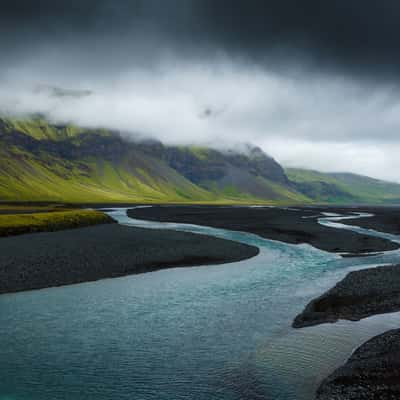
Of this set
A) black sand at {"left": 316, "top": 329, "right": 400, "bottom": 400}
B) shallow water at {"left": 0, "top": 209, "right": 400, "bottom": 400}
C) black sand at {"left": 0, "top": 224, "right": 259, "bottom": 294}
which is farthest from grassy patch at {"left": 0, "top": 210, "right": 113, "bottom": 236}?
black sand at {"left": 316, "top": 329, "right": 400, "bottom": 400}

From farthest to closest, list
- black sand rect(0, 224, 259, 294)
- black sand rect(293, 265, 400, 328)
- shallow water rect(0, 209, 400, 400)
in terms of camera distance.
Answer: black sand rect(0, 224, 259, 294), black sand rect(293, 265, 400, 328), shallow water rect(0, 209, 400, 400)

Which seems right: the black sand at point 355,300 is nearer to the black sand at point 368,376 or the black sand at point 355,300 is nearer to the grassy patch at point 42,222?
the black sand at point 368,376

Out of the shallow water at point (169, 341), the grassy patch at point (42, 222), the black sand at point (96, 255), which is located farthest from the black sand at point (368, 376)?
the grassy patch at point (42, 222)

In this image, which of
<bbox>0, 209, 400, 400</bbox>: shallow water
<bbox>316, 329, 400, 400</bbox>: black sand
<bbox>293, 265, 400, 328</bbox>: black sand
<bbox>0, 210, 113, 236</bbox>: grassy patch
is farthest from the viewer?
<bbox>0, 210, 113, 236</bbox>: grassy patch

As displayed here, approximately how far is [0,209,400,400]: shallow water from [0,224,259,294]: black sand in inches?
162

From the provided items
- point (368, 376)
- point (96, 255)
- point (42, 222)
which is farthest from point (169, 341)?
point (42, 222)

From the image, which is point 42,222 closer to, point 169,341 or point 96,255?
point 96,255

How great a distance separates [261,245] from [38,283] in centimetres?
4214

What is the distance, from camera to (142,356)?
70.2ft

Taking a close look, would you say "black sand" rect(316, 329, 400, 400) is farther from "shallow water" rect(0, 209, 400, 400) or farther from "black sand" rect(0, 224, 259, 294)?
"black sand" rect(0, 224, 259, 294)

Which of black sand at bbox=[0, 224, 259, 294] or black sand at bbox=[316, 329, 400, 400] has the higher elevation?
black sand at bbox=[316, 329, 400, 400]

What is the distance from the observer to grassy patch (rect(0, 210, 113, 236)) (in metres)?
71.1

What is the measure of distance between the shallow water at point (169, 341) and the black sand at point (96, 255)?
4.12m

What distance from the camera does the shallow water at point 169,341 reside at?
17969 mm
